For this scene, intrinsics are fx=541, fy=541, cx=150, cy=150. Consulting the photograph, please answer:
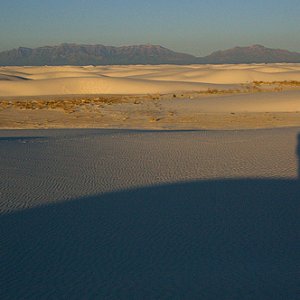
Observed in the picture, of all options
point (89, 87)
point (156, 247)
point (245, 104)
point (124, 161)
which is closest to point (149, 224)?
point (156, 247)

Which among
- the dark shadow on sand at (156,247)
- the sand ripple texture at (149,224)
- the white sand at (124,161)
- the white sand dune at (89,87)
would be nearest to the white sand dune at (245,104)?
the white sand at (124,161)

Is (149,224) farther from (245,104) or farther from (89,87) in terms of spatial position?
(89,87)

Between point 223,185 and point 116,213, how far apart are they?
235 centimetres

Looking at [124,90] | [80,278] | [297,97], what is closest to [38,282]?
[80,278]

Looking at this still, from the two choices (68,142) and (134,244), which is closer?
(134,244)

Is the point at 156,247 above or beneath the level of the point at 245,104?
above

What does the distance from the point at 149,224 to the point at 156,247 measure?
817 millimetres

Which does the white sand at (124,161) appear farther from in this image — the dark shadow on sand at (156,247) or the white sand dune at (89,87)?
the white sand dune at (89,87)

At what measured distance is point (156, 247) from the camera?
5.47 meters

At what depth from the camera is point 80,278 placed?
181 inches

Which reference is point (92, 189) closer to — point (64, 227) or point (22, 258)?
point (64, 227)

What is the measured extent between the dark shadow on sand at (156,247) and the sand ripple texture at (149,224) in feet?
0.03

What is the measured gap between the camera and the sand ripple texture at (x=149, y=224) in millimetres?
4499

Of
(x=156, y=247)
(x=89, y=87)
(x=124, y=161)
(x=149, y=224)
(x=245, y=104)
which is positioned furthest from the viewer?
(x=89, y=87)
